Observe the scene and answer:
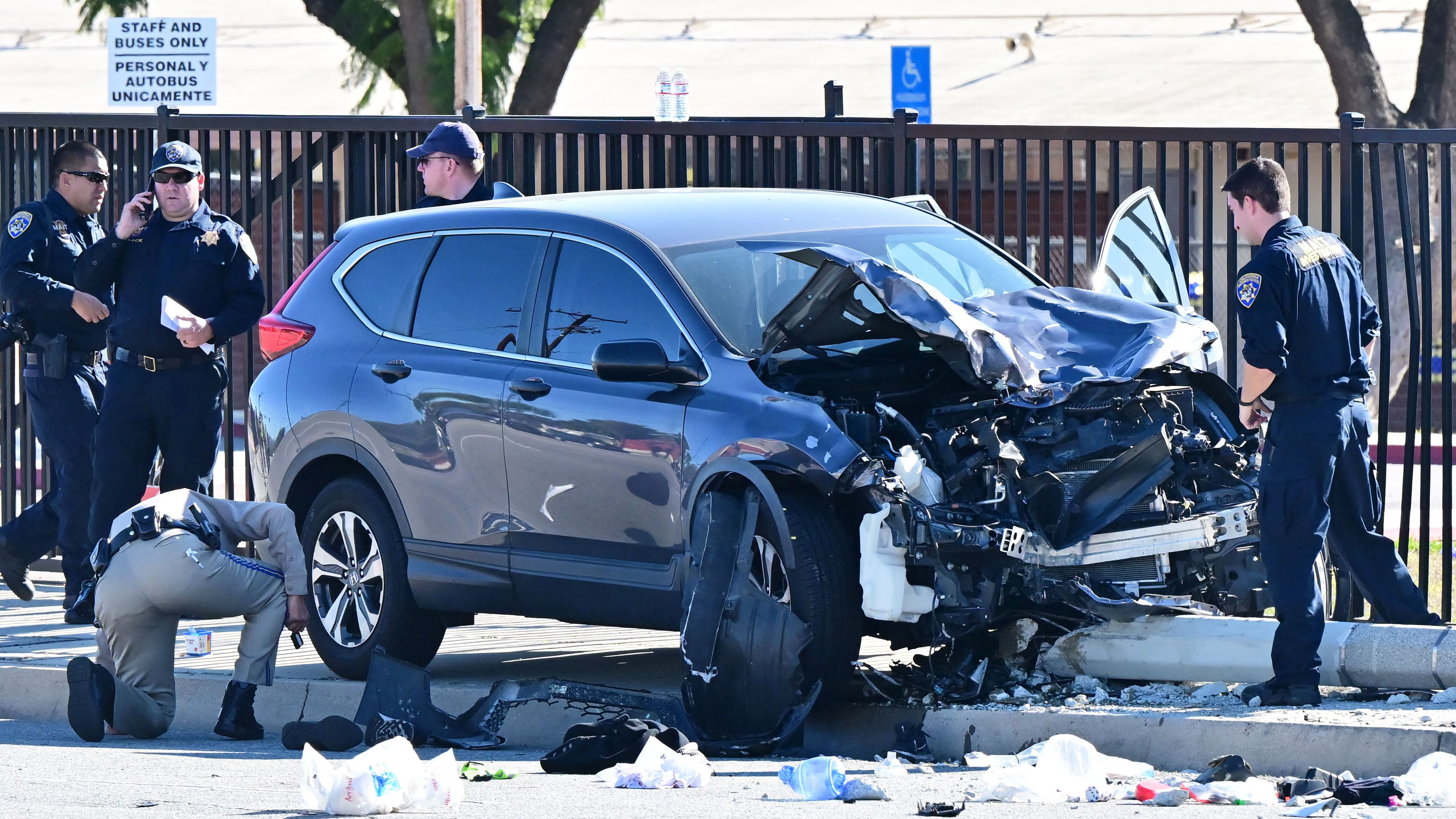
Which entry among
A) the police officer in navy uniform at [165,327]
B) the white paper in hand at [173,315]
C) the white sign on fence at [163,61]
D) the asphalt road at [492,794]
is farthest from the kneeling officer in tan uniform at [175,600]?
the white sign on fence at [163,61]

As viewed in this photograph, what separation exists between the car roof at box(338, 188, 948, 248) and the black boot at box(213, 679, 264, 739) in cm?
200

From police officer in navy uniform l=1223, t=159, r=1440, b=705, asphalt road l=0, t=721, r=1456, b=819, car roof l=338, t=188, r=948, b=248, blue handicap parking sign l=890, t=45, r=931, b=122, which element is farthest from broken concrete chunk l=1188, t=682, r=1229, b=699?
blue handicap parking sign l=890, t=45, r=931, b=122

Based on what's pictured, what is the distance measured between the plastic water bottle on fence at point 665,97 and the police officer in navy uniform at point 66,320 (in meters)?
2.71

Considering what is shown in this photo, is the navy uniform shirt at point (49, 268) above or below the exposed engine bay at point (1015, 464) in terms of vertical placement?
above

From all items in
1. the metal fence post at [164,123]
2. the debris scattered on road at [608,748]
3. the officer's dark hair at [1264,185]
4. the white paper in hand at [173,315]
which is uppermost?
the metal fence post at [164,123]

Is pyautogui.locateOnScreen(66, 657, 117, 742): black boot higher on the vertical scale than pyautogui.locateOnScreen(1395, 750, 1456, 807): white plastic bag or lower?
lower

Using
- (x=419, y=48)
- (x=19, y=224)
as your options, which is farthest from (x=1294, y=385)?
(x=419, y=48)

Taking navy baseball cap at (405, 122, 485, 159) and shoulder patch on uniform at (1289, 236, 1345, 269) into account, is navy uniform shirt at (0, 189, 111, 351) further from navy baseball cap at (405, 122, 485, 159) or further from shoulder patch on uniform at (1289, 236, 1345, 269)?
shoulder patch on uniform at (1289, 236, 1345, 269)

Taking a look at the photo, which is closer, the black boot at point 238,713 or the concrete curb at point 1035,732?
the concrete curb at point 1035,732

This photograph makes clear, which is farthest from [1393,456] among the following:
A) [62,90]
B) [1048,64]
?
[62,90]

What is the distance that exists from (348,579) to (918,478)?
2.79 metres

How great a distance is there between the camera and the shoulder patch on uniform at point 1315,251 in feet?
22.0

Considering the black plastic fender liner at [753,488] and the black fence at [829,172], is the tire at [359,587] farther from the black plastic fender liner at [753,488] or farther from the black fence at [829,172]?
the black plastic fender liner at [753,488]

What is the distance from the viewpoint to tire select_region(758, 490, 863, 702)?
664cm
